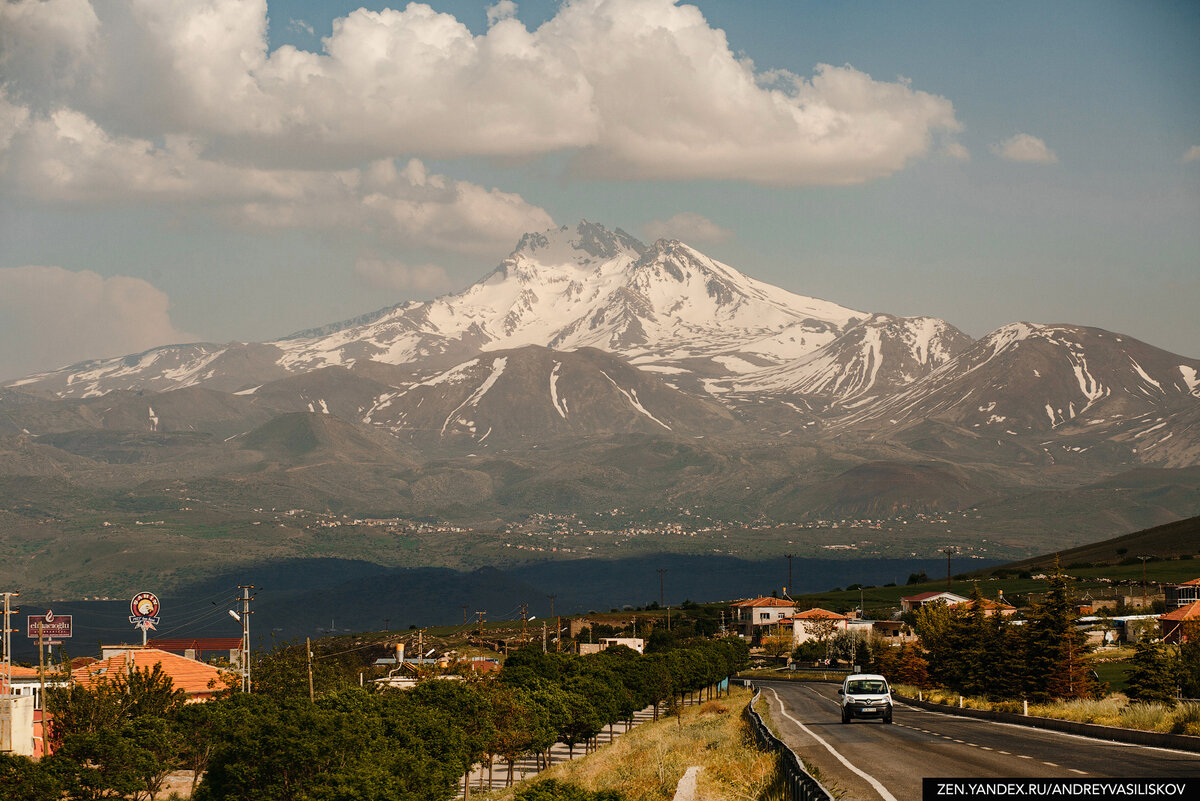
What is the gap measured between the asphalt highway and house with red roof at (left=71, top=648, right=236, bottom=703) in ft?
212

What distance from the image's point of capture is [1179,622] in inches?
5576

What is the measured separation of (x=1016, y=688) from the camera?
82.9 metres

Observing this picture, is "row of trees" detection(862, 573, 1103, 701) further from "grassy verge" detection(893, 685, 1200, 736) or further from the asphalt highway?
the asphalt highway

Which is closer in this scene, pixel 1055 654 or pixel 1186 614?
pixel 1055 654

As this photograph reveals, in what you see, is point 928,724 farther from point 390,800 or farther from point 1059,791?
point 1059,791

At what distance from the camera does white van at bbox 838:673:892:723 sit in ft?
209

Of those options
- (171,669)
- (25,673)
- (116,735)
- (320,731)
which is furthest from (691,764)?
(171,669)

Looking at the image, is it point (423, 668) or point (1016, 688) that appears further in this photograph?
point (423, 668)

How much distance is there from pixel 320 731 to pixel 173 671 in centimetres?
6708

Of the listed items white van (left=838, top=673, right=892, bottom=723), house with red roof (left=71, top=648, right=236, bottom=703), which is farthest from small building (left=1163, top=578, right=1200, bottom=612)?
white van (left=838, top=673, right=892, bottom=723)

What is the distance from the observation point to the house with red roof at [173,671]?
110 m

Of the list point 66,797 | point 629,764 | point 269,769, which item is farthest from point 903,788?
point 66,797

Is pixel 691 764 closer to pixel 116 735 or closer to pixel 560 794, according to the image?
pixel 560 794

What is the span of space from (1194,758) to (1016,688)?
4650 centimetres
